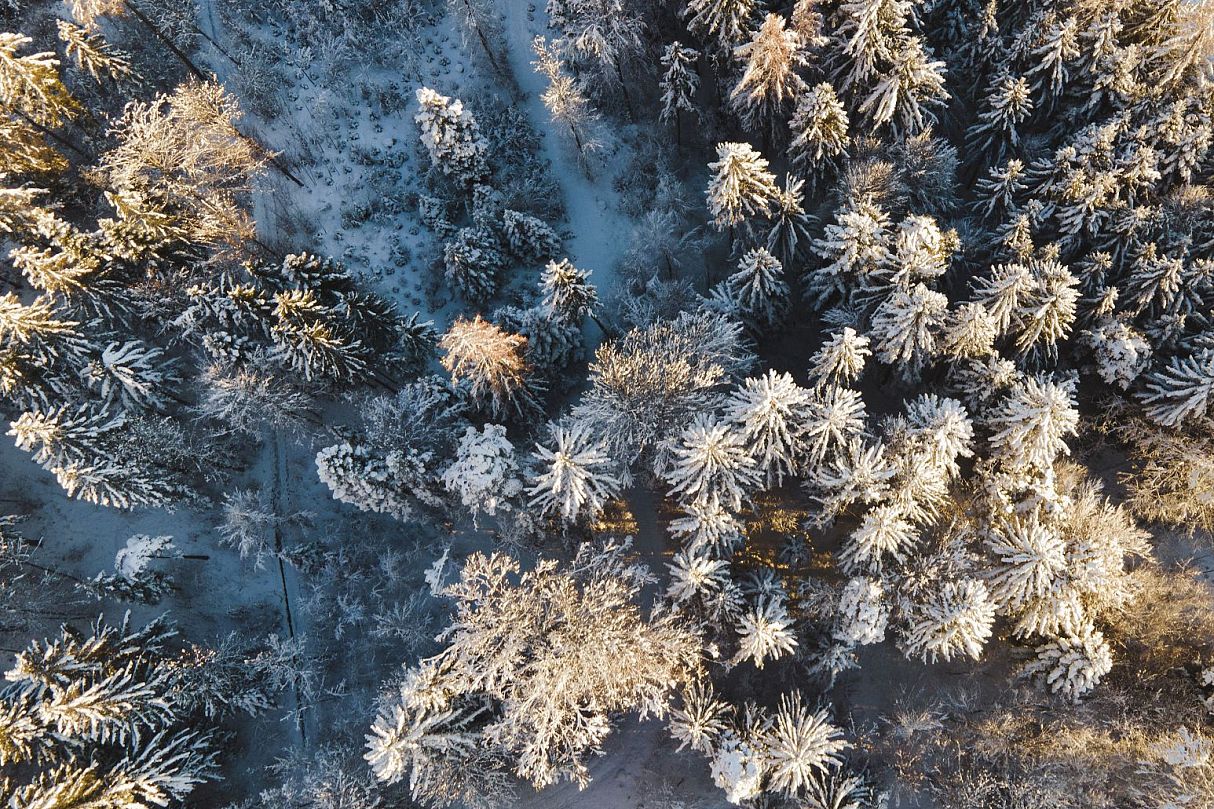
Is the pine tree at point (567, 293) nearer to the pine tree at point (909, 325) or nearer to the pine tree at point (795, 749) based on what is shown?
the pine tree at point (909, 325)

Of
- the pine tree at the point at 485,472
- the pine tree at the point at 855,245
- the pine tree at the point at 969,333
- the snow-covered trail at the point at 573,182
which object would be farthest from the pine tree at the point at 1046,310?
the pine tree at the point at 485,472

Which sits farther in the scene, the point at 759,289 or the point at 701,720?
the point at 759,289

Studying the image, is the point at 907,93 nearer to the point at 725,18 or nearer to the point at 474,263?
the point at 725,18

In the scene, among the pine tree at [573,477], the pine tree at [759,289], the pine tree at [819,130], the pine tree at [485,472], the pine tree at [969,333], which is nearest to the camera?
the pine tree at [573,477]

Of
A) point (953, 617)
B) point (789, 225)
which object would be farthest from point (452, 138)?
point (953, 617)

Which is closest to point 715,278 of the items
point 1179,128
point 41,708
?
point 1179,128

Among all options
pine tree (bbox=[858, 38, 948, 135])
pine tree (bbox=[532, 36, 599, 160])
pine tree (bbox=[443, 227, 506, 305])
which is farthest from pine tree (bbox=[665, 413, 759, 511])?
pine tree (bbox=[532, 36, 599, 160])
